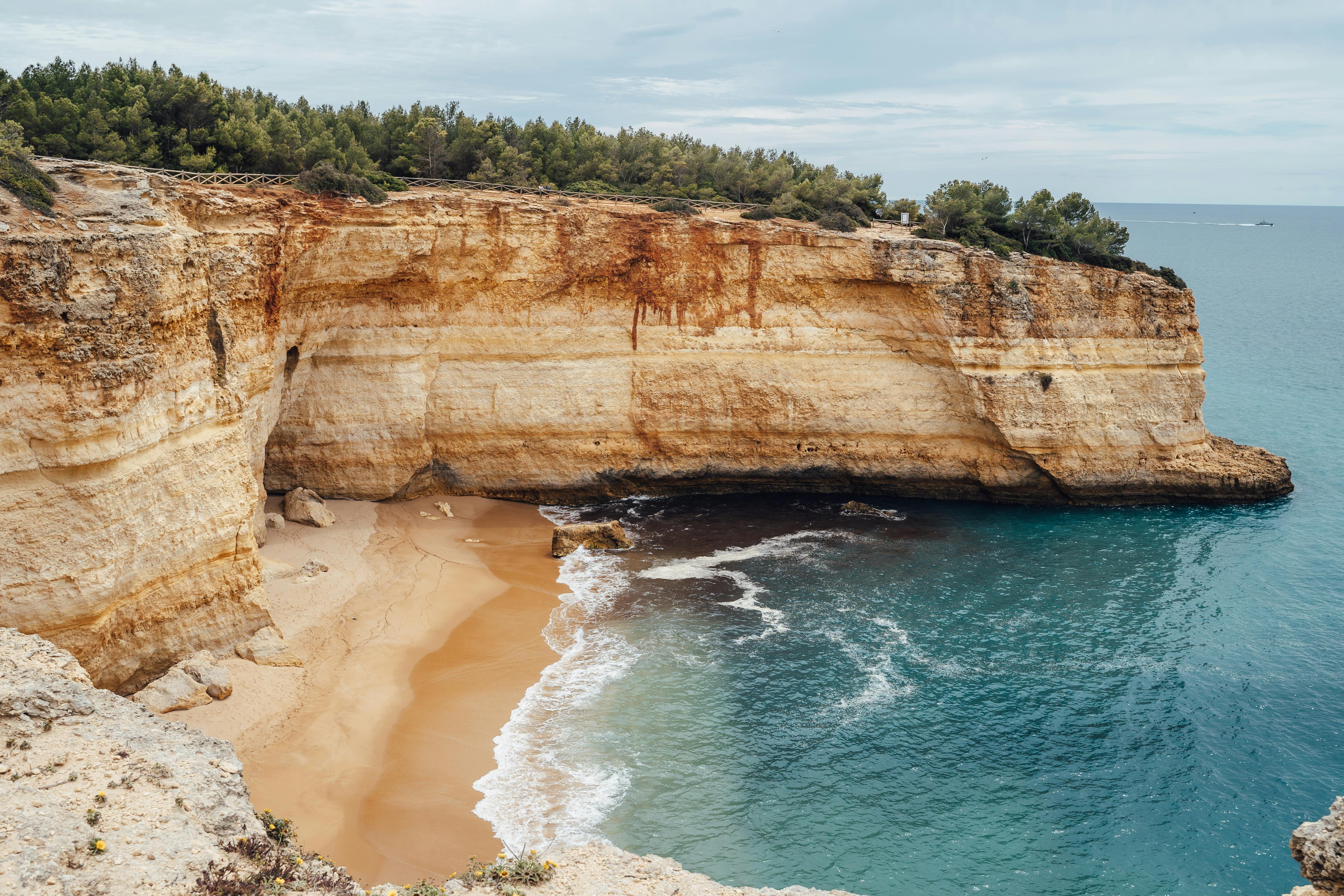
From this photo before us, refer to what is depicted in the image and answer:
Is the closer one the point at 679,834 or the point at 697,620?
the point at 679,834

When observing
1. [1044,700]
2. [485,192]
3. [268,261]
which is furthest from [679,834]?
[485,192]

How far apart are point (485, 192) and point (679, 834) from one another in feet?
85.7

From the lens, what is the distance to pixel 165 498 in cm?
1894

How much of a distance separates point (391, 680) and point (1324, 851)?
60.3 ft

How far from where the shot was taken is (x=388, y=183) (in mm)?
33812

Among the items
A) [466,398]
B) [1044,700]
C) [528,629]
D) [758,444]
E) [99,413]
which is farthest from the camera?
[758,444]

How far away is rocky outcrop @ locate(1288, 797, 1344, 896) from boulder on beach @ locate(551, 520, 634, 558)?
22458 millimetres

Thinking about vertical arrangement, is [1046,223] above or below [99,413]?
above

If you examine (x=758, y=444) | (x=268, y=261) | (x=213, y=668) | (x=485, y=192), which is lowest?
(x=213, y=668)

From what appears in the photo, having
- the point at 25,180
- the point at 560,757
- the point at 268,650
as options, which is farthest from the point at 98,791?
the point at 25,180

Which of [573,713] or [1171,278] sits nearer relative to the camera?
[573,713]

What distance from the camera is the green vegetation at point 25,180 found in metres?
18.0

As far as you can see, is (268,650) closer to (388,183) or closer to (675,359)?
(675,359)

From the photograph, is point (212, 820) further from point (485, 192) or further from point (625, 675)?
point (485, 192)
